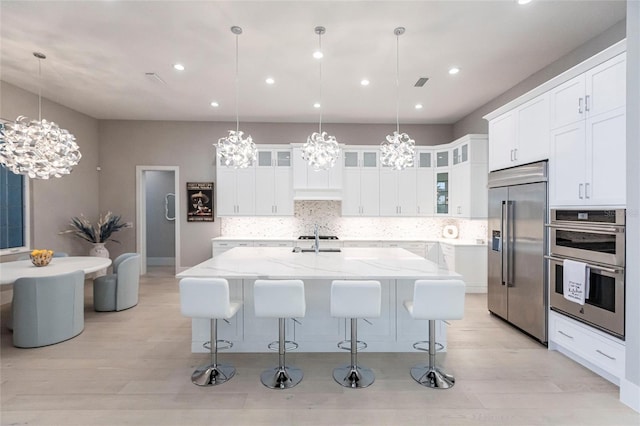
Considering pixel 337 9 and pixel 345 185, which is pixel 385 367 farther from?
pixel 345 185

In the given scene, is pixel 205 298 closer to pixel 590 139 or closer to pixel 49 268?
pixel 49 268

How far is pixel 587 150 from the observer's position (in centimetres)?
279

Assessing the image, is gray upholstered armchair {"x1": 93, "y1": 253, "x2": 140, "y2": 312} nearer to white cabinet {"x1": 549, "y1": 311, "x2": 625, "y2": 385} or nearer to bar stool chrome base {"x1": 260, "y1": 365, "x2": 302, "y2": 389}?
bar stool chrome base {"x1": 260, "y1": 365, "x2": 302, "y2": 389}

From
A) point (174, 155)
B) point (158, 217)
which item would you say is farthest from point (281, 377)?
point (158, 217)

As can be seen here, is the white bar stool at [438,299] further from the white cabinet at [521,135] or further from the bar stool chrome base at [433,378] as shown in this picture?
the white cabinet at [521,135]

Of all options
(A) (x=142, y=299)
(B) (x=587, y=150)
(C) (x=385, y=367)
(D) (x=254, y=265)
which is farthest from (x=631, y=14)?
(A) (x=142, y=299)

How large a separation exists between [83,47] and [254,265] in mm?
3076

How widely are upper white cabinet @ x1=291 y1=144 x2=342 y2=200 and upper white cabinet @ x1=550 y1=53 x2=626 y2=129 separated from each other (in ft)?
11.7

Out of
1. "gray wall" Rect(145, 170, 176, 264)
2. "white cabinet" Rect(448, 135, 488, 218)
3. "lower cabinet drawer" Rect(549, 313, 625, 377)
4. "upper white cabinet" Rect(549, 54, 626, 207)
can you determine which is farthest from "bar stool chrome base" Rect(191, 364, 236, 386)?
"gray wall" Rect(145, 170, 176, 264)

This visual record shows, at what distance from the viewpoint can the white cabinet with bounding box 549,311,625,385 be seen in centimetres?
251

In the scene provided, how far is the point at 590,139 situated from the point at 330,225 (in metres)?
4.37

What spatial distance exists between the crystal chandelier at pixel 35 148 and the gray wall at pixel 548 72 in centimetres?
519

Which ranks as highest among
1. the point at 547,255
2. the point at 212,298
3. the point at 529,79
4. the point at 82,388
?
the point at 529,79

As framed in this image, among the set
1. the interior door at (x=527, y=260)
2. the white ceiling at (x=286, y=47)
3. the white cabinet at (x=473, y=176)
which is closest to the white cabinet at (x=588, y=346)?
the interior door at (x=527, y=260)
